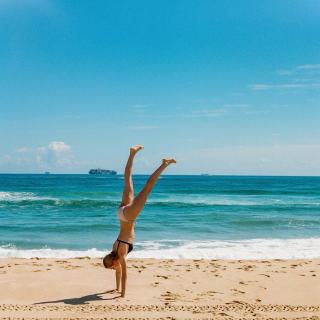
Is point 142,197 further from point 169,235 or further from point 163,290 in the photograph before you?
point 169,235

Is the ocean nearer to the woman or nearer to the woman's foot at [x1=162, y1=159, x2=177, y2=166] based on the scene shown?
the woman

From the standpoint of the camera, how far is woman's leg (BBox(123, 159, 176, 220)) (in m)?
6.96

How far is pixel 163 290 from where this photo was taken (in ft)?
26.4

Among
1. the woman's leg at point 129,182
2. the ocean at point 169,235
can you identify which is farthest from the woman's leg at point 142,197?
the ocean at point 169,235

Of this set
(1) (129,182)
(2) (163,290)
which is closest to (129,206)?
(1) (129,182)

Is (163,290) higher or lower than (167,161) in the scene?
lower

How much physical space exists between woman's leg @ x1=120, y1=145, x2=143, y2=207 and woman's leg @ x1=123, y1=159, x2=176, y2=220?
19cm

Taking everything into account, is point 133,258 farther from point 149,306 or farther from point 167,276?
point 149,306

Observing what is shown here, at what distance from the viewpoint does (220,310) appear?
22.6ft

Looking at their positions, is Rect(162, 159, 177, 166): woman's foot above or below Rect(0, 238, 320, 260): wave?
above

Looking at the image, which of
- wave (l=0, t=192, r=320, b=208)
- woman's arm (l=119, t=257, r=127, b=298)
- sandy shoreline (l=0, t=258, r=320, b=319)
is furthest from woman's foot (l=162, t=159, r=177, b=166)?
wave (l=0, t=192, r=320, b=208)

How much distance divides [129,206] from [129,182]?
1.56 ft

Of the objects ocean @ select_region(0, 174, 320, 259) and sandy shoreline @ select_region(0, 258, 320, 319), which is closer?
sandy shoreline @ select_region(0, 258, 320, 319)

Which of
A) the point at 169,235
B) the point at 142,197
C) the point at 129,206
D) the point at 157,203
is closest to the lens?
the point at 142,197
